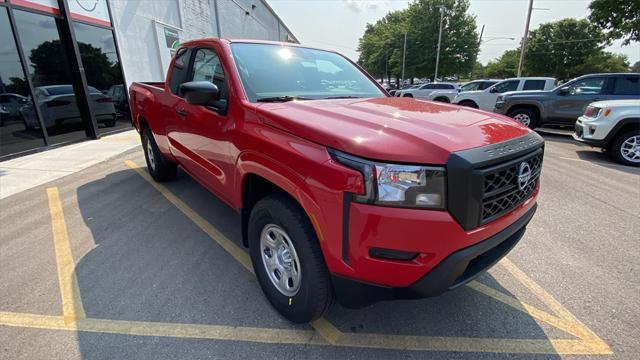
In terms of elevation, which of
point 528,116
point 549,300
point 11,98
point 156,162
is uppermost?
point 11,98

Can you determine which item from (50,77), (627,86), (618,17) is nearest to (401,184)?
(50,77)

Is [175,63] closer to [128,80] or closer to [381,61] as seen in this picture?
[128,80]

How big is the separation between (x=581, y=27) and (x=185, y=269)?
210ft

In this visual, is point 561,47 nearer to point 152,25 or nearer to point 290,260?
point 152,25

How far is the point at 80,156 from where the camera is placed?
7.09 meters

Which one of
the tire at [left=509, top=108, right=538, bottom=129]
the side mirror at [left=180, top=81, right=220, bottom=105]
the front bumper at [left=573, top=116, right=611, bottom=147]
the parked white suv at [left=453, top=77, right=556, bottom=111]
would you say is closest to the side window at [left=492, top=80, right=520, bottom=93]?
the parked white suv at [left=453, top=77, right=556, bottom=111]

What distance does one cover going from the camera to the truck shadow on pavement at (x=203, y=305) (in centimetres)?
214

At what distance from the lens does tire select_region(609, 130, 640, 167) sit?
668cm

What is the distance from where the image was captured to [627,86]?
9.01m

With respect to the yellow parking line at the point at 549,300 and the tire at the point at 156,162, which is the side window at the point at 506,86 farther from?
→ the tire at the point at 156,162

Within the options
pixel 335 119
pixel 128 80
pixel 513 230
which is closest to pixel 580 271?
pixel 513 230

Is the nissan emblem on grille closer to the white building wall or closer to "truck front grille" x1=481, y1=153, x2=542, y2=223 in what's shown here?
"truck front grille" x1=481, y1=153, x2=542, y2=223

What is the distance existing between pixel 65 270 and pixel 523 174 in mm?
3750

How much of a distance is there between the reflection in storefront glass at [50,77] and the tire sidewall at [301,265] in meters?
7.70
